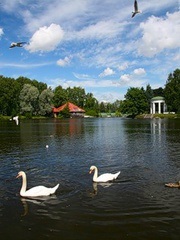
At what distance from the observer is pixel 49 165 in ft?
66.6

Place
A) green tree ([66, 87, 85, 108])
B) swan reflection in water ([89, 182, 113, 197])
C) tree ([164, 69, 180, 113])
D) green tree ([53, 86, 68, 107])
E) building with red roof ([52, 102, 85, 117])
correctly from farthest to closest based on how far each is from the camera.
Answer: green tree ([66, 87, 85, 108]) < green tree ([53, 86, 68, 107]) < building with red roof ([52, 102, 85, 117]) < tree ([164, 69, 180, 113]) < swan reflection in water ([89, 182, 113, 197])

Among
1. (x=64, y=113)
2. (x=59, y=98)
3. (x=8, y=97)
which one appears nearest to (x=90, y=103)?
(x=59, y=98)

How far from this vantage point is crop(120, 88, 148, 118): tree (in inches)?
6147

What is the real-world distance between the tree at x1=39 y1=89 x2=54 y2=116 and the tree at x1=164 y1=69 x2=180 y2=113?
5573 centimetres

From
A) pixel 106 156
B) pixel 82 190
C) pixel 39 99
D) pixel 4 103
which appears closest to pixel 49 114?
pixel 39 99

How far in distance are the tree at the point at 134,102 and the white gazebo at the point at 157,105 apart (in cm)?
700

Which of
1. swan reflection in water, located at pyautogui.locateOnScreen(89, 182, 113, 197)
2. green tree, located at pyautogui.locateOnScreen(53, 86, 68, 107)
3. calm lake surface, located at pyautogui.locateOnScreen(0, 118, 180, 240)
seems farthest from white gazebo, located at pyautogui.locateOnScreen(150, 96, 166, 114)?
swan reflection in water, located at pyautogui.locateOnScreen(89, 182, 113, 197)

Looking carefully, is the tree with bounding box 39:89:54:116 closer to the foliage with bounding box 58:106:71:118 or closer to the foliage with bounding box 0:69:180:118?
the foliage with bounding box 0:69:180:118

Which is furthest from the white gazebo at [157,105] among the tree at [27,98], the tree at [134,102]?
the tree at [27,98]

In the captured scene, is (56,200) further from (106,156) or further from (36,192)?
(106,156)

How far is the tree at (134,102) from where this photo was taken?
156 metres

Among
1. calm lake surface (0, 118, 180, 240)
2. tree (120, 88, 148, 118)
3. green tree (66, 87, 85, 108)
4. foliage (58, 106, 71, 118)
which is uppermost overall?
green tree (66, 87, 85, 108)

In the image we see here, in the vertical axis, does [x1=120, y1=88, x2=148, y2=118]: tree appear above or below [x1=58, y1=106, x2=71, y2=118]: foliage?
above

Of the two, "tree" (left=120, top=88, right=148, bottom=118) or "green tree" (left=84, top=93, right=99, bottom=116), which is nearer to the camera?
"tree" (left=120, top=88, right=148, bottom=118)
